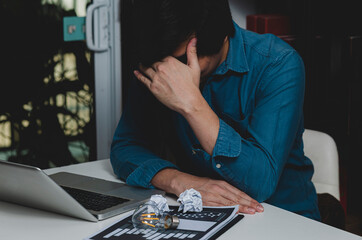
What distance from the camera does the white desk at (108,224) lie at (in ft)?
3.50

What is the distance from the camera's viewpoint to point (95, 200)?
128cm

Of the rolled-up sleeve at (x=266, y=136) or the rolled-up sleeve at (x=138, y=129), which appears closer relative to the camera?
the rolled-up sleeve at (x=266, y=136)

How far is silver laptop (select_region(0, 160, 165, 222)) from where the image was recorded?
1.09 metres

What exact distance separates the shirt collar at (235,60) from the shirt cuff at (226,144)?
26 centimetres

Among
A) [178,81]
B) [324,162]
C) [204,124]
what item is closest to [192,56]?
[178,81]

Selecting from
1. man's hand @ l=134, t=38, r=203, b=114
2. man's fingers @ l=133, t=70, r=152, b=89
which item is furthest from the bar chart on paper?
man's fingers @ l=133, t=70, r=152, b=89

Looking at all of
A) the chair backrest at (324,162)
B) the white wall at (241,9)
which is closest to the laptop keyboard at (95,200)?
the chair backrest at (324,162)

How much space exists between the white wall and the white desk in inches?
82.8

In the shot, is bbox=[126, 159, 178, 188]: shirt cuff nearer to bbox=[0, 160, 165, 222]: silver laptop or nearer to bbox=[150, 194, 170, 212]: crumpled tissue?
bbox=[0, 160, 165, 222]: silver laptop

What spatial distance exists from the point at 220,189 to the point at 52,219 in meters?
0.41

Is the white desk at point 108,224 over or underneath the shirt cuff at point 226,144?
underneath

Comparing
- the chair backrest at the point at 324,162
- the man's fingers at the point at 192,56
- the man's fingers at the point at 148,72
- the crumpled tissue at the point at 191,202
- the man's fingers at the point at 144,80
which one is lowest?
the chair backrest at the point at 324,162

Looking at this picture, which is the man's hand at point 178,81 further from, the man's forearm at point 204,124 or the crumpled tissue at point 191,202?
the crumpled tissue at point 191,202

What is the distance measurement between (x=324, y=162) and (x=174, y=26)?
2.44 feet
